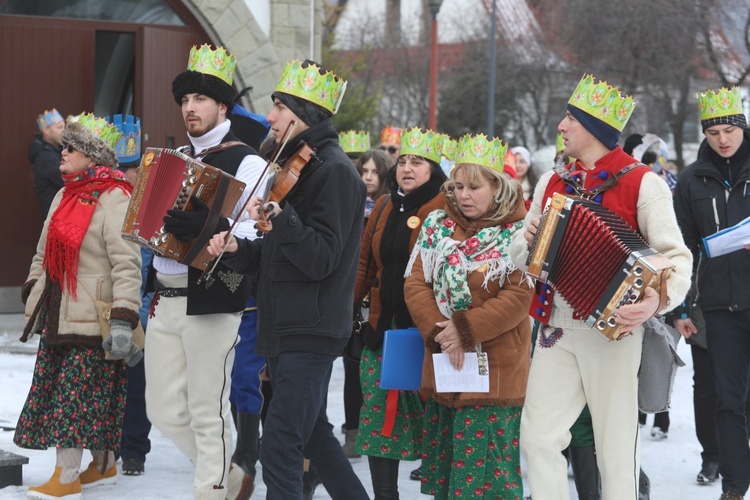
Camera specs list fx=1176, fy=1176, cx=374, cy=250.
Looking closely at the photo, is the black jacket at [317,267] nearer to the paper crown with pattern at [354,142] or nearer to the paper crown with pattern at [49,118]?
the paper crown with pattern at [354,142]

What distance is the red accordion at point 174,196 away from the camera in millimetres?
4836

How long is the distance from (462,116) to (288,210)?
87.7 ft

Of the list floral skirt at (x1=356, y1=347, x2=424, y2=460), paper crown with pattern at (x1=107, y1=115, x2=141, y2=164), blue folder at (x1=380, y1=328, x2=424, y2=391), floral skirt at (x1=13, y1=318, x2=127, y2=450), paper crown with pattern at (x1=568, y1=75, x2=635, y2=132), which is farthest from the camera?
paper crown with pattern at (x1=107, y1=115, x2=141, y2=164)

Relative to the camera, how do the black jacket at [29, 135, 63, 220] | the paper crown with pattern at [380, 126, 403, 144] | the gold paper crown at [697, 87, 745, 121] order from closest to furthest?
the gold paper crown at [697, 87, 745, 121] → the paper crown with pattern at [380, 126, 403, 144] → the black jacket at [29, 135, 63, 220]

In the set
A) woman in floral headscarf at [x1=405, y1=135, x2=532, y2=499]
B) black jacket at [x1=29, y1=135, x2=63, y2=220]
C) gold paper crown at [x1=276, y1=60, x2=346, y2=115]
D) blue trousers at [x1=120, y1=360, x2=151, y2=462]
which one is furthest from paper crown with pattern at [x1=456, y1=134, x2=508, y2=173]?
black jacket at [x1=29, y1=135, x2=63, y2=220]

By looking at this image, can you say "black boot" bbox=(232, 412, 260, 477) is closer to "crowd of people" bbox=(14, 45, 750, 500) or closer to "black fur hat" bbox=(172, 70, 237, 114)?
"crowd of people" bbox=(14, 45, 750, 500)

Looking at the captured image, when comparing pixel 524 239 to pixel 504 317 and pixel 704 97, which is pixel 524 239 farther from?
pixel 704 97

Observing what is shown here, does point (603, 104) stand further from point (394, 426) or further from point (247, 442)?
point (247, 442)

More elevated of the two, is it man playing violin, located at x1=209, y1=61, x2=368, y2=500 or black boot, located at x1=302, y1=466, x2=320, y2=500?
man playing violin, located at x1=209, y1=61, x2=368, y2=500

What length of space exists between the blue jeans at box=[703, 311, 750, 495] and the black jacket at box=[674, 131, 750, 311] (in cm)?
11

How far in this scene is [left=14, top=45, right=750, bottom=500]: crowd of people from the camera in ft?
15.4

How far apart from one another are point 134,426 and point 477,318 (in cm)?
239

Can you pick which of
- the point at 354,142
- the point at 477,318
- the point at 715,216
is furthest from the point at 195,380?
the point at 354,142

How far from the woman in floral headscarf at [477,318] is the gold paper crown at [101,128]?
192cm
